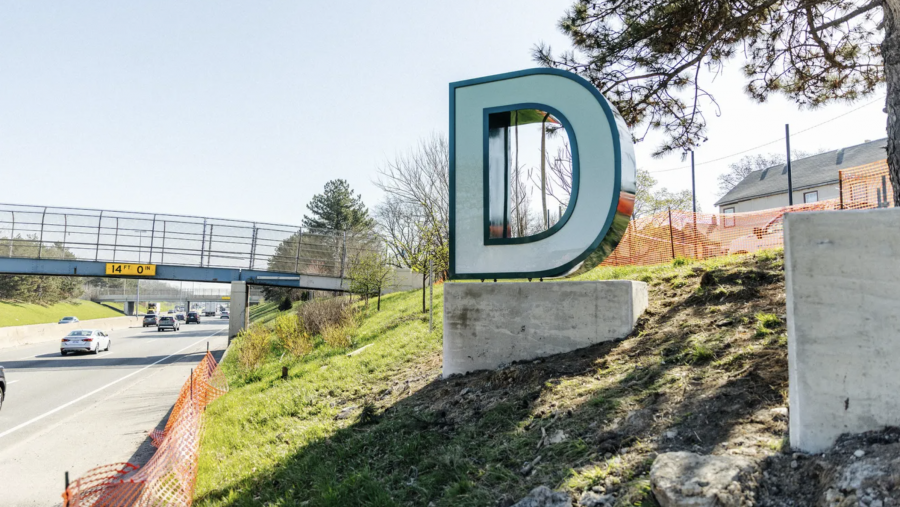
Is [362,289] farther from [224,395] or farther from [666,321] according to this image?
[666,321]

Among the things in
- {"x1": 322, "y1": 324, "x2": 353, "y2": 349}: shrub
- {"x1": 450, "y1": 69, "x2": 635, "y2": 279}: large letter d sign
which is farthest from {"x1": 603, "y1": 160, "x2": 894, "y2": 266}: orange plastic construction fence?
{"x1": 450, "y1": 69, "x2": 635, "y2": 279}: large letter d sign

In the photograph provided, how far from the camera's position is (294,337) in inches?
604

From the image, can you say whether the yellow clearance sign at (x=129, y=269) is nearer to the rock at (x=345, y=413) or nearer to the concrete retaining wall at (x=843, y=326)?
the rock at (x=345, y=413)

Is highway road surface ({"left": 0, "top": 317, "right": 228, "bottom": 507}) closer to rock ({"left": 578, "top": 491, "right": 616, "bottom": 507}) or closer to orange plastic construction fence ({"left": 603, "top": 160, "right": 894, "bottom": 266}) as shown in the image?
rock ({"left": 578, "top": 491, "right": 616, "bottom": 507})

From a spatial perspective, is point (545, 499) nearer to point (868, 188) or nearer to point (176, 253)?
point (868, 188)

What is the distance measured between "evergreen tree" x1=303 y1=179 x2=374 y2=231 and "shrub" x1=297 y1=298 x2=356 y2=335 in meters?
37.9

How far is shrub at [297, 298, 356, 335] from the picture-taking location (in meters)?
16.5

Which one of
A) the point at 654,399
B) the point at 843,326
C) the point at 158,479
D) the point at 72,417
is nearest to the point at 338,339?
the point at 72,417

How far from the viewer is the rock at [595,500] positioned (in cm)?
310

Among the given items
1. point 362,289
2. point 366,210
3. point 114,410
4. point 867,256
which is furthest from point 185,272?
point 366,210

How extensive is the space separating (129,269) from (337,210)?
33.1 meters

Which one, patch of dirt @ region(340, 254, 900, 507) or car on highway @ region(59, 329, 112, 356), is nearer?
patch of dirt @ region(340, 254, 900, 507)

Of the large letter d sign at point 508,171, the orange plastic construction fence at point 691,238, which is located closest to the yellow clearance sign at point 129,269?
the orange plastic construction fence at point 691,238

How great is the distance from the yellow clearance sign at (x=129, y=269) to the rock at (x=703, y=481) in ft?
86.1
